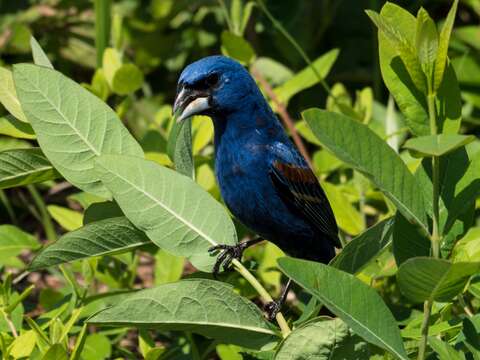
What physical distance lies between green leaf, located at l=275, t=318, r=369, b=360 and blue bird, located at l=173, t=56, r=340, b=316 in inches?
33.2

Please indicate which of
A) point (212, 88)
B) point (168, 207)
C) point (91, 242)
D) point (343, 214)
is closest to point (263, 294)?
point (168, 207)

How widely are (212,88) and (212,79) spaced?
0.08 feet

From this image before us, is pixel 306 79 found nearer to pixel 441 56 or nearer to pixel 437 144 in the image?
pixel 441 56

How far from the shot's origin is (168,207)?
1.94 m

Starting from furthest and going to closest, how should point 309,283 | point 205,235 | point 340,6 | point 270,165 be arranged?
point 340,6 < point 270,165 < point 205,235 < point 309,283

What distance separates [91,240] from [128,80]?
47.2 inches

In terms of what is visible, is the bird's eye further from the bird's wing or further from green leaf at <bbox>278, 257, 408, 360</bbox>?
green leaf at <bbox>278, 257, 408, 360</bbox>

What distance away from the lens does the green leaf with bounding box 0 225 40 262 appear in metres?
2.65

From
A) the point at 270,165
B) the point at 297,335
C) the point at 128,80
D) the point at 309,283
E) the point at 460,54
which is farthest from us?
the point at 460,54

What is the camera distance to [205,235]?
201 centimetres

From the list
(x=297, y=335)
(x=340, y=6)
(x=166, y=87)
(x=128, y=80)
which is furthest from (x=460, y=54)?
(x=297, y=335)

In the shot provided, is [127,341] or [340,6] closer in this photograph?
[127,341]

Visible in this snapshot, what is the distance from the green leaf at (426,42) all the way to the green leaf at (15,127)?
96 centimetres

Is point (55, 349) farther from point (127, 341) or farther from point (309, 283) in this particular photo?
point (127, 341)
